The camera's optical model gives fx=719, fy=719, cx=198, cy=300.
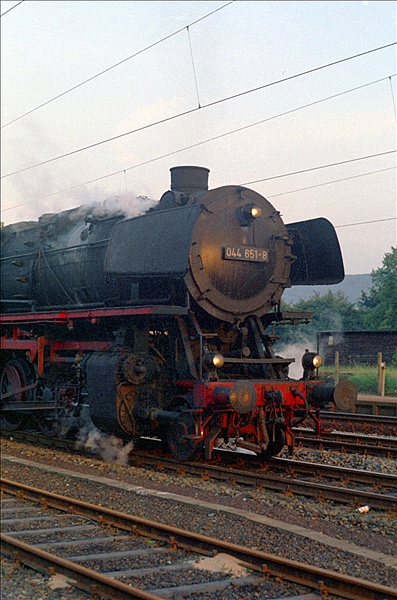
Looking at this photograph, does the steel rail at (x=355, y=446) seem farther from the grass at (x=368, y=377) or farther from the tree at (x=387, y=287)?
the grass at (x=368, y=377)

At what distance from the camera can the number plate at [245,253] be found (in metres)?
9.17

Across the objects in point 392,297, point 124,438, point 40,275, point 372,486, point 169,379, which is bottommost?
point 372,486

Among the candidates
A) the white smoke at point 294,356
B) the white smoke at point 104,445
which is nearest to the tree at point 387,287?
the white smoke at point 294,356

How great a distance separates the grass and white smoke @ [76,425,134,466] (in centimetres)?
833

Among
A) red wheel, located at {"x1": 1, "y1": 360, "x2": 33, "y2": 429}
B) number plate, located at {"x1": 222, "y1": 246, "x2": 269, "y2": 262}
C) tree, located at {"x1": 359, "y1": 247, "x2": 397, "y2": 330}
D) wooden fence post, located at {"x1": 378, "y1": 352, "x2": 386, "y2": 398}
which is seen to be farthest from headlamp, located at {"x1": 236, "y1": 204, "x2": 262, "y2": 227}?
wooden fence post, located at {"x1": 378, "y1": 352, "x2": 386, "y2": 398}

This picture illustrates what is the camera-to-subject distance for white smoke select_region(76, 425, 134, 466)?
970cm

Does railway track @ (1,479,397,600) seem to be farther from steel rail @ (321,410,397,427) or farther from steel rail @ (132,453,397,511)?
steel rail @ (321,410,397,427)

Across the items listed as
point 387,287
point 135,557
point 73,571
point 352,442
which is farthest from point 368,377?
point 73,571

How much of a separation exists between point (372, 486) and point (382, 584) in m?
3.23

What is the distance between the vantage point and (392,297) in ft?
35.5

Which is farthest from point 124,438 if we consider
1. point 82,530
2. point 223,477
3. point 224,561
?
point 224,561

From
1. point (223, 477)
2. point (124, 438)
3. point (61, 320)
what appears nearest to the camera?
point (223, 477)

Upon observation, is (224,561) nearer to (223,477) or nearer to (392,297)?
(223,477)

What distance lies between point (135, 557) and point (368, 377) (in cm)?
1356
